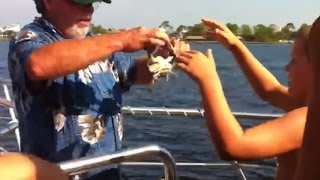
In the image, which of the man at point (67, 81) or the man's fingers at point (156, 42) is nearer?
the man at point (67, 81)

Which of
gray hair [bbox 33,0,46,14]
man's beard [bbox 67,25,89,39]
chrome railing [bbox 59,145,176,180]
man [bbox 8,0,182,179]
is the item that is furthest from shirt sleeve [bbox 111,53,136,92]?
chrome railing [bbox 59,145,176,180]

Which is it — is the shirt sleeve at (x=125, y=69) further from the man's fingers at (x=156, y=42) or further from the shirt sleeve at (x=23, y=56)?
the shirt sleeve at (x=23, y=56)

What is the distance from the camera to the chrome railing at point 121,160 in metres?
1.89

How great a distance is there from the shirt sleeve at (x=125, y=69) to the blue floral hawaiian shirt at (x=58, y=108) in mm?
159

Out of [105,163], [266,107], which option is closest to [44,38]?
[105,163]

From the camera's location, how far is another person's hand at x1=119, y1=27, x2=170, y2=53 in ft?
6.98

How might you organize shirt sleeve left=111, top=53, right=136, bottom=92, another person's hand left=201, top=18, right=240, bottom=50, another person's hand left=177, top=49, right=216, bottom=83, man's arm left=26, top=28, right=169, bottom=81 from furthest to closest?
1. another person's hand left=201, top=18, right=240, bottom=50
2. shirt sleeve left=111, top=53, right=136, bottom=92
3. another person's hand left=177, top=49, right=216, bottom=83
4. man's arm left=26, top=28, right=169, bottom=81

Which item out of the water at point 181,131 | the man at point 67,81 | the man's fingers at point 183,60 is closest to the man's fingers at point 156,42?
the man at point 67,81

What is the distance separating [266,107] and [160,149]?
15.9m

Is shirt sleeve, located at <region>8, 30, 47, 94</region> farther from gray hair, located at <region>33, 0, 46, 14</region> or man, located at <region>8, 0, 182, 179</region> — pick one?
gray hair, located at <region>33, 0, 46, 14</region>

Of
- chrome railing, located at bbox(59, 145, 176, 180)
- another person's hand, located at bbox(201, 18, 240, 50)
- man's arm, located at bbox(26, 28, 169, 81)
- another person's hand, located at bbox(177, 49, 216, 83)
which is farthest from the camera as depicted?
another person's hand, located at bbox(201, 18, 240, 50)

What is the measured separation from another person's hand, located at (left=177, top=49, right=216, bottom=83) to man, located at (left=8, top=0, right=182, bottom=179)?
11 cm

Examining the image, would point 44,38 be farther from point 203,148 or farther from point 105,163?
point 203,148

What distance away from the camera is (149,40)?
2.18m
